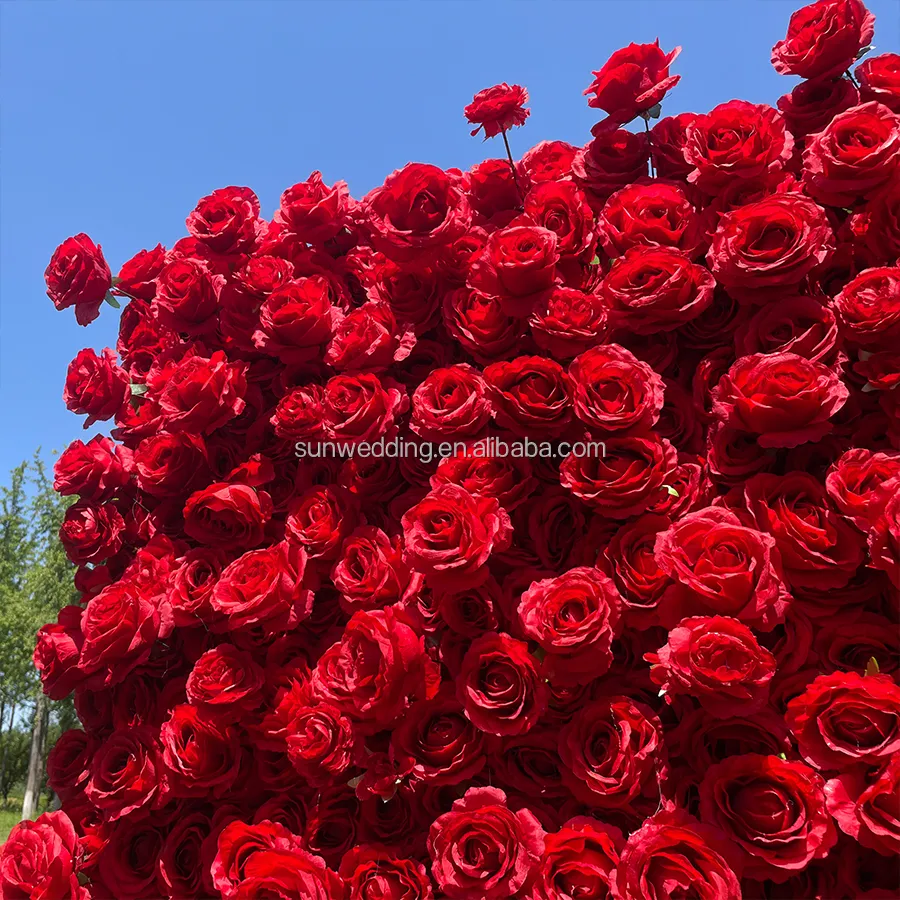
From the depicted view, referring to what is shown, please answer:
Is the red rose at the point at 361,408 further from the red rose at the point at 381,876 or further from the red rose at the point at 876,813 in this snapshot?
the red rose at the point at 876,813

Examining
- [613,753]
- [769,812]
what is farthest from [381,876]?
[769,812]

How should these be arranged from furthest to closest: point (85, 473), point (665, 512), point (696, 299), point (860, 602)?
point (85, 473) < point (696, 299) < point (665, 512) < point (860, 602)

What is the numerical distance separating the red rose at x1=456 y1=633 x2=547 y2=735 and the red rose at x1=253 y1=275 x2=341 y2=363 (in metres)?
1.01

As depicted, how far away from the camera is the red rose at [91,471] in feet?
6.98

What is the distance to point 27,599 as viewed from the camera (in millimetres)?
18359

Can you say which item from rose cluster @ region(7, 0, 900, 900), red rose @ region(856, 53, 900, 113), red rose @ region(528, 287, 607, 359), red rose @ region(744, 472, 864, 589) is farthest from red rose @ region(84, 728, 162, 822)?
red rose @ region(856, 53, 900, 113)

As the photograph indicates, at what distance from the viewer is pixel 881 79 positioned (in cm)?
172

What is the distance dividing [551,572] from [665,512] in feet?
0.90

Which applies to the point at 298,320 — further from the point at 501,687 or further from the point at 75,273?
the point at 501,687

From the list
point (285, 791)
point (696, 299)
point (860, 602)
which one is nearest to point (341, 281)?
point (696, 299)

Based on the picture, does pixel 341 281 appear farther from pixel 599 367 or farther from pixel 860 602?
pixel 860 602

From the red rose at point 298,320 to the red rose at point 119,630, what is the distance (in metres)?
0.76

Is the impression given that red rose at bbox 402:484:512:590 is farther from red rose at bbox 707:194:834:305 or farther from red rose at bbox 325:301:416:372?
red rose at bbox 707:194:834:305

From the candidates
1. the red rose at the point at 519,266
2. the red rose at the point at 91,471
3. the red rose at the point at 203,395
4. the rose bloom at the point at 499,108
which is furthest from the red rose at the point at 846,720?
the red rose at the point at 91,471
